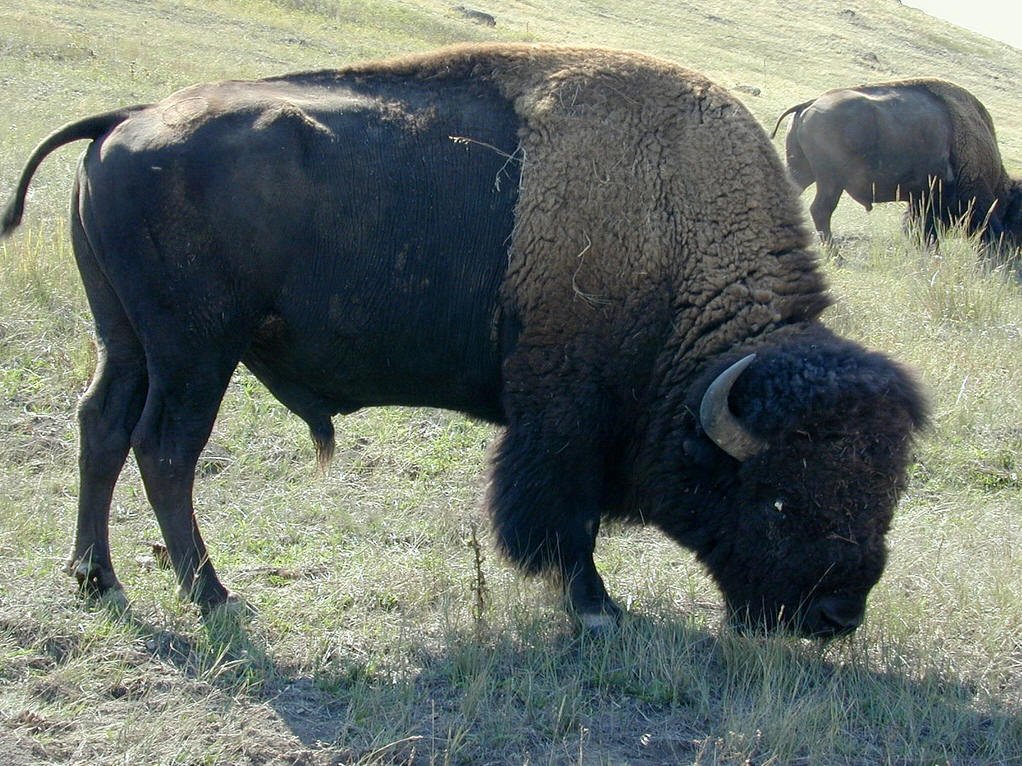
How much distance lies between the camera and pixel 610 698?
12.4 ft

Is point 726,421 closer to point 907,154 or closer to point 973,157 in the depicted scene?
point 907,154

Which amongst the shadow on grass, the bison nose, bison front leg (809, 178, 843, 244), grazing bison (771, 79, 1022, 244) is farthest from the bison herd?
grazing bison (771, 79, 1022, 244)

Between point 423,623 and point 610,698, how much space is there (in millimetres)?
870

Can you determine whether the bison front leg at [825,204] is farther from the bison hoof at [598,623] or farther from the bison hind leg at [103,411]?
the bison hind leg at [103,411]

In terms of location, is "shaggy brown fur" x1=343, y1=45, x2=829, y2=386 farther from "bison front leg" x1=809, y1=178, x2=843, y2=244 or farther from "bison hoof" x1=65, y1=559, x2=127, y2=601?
"bison front leg" x1=809, y1=178, x2=843, y2=244

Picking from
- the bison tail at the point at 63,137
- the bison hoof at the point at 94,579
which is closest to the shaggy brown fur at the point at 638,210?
the bison tail at the point at 63,137

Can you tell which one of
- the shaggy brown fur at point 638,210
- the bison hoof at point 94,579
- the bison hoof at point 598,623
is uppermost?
the shaggy brown fur at point 638,210

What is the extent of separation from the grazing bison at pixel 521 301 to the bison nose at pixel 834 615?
0.4 inches

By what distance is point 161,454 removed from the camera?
419 cm

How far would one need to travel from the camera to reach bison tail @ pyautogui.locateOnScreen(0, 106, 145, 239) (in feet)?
13.7

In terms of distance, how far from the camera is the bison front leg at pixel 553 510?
4.26 meters

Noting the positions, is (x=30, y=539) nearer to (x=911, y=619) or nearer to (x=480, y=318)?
(x=480, y=318)

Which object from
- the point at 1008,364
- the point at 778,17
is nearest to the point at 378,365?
the point at 1008,364

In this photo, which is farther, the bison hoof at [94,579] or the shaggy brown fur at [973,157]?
the shaggy brown fur at [973,157]
